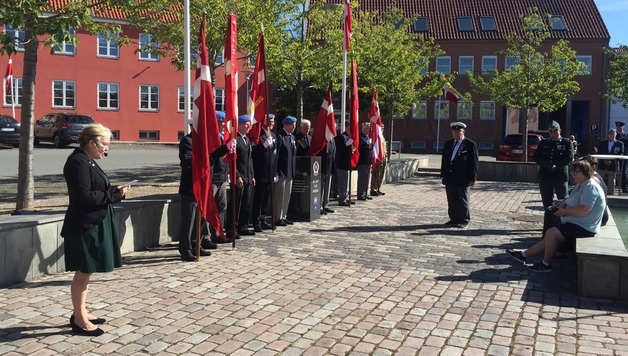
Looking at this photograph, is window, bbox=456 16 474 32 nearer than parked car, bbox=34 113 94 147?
No

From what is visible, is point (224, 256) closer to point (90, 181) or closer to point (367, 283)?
point (367, 283)

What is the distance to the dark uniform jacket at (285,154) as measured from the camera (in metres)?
11.1

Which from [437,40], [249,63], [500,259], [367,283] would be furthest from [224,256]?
[437,40]

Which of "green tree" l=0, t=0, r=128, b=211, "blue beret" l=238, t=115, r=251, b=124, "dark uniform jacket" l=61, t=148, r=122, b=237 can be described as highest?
"green tree" l=0, t=0, r=128, b=211

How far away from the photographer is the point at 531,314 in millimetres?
6320

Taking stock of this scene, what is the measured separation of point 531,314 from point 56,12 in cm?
748

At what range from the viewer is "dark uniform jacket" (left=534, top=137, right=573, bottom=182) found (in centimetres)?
1188

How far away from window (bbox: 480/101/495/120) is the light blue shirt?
3928cm

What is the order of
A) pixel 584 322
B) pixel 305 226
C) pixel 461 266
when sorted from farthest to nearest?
pixel 305 226 → pixel 461 266 → pixel 584 322

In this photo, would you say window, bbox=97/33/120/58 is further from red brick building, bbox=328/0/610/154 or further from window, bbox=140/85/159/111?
red brick building, bbox=328/0/610/154

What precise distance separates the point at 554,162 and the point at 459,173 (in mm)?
1781

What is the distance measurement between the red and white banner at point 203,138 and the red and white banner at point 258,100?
1.72 m

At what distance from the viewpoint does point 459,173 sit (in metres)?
11.7

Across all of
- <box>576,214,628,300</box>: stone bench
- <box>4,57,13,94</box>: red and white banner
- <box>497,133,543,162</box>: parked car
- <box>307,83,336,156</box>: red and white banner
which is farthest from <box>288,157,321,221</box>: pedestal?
<box>4,57,13,94</box>: red and white banner
